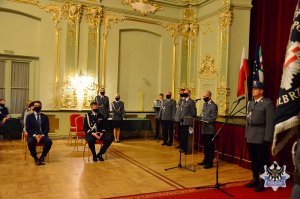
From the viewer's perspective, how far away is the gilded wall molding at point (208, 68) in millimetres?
9391

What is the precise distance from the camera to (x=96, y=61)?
9320 mm

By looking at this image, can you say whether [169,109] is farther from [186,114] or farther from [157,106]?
[186,114]

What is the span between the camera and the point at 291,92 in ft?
4.93

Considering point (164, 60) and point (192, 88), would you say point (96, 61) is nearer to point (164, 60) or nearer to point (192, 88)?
point (164, 60)

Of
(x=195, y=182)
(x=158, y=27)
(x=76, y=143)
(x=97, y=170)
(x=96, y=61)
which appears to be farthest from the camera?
(x=158, y=27)

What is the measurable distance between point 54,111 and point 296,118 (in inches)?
321

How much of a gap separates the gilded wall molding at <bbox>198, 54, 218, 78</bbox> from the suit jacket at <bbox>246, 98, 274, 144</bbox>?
495 centimetres

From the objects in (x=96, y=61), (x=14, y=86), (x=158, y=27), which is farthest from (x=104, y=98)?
(x=158, y=27)

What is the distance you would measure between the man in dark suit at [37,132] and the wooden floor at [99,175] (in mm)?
211

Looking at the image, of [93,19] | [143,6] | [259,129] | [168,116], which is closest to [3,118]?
[93,19]

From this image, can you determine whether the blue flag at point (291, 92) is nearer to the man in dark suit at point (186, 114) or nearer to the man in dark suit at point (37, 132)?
the man in dark suit at point (37, 132)

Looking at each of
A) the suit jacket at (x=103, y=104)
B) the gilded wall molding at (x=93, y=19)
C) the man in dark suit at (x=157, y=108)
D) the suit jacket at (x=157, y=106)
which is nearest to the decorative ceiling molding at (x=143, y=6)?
the gilded wall molding at (x=93, y=19)

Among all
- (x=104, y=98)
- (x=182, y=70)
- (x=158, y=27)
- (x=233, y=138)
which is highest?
(x=158, y=27)

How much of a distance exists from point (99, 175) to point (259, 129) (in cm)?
266
